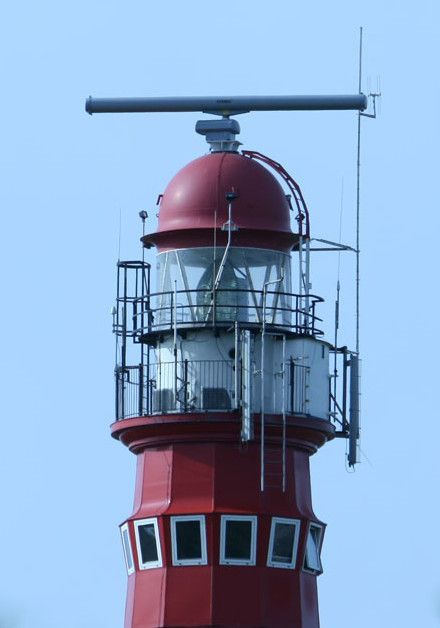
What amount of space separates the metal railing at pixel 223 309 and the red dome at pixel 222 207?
1148mm

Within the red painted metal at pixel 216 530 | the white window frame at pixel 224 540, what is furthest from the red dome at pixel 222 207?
the white window frame at pixel 224 540

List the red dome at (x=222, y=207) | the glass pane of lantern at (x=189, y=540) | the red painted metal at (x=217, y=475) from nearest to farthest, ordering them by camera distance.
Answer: the red painted metal at (x=217, y=475)
the glass pane of lantern at (x=189, y=540)
the red dome at (x=222, y=207)

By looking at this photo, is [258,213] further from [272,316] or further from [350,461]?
[350,461]

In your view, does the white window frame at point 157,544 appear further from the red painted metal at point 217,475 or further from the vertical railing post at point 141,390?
the vertical railing post at point 141,390

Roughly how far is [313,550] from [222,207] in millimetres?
7685

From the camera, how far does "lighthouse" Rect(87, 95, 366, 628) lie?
53.7m

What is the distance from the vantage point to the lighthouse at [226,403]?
5372cm

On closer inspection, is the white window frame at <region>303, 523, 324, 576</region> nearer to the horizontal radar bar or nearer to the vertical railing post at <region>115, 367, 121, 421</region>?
the vertical railing post at <region>115, 367, 121, 421</region>

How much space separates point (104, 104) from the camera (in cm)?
5628

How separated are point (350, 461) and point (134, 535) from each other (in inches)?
195

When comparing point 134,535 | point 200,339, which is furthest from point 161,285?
point 134,535

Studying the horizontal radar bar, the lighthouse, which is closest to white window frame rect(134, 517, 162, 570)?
the lighthouse

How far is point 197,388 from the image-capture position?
54.1 metres

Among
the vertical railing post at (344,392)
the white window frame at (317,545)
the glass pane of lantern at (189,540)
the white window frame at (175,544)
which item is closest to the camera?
the white window frame at (175,544)
